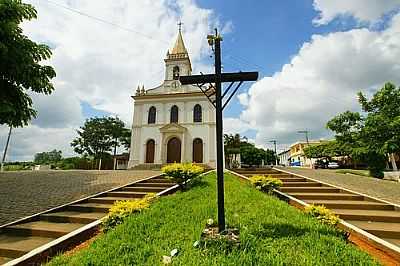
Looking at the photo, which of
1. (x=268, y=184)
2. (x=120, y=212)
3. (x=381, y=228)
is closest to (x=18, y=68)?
(x=120, y=212)

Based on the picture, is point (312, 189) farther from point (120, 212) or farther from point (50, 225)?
point (50, 225)

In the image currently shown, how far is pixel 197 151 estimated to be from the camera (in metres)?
23.7

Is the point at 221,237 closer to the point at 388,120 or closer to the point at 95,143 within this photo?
the point at 388,120

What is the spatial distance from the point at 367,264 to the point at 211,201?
10.9 ft

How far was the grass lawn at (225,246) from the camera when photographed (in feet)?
9.94

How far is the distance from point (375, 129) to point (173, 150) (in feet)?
54.8

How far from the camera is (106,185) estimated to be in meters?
9.25

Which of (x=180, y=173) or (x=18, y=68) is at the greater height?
(x=18, y=68)

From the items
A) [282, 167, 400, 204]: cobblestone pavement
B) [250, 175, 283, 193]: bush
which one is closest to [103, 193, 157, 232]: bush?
[250, 175, 283, 193]: bush

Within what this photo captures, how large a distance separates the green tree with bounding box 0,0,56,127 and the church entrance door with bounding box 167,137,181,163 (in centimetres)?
1694

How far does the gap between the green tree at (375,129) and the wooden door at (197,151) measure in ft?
37.2

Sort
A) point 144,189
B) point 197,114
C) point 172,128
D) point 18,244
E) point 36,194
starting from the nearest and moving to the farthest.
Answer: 1. point 18,244
2. point 36,194
3. point 144,189
4. point 172,128
5. point 197,114

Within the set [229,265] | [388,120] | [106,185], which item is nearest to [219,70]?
[229,265]

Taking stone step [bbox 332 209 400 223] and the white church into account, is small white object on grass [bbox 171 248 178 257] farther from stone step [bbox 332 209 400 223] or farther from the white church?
the white church
